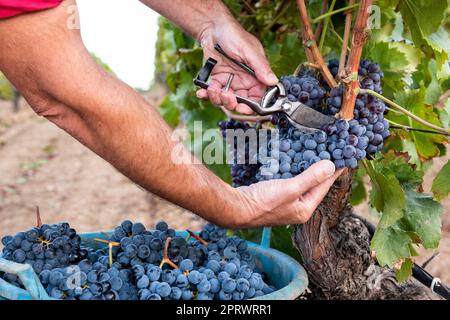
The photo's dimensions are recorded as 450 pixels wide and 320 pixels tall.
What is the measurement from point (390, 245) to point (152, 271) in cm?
81

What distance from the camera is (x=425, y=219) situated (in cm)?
195

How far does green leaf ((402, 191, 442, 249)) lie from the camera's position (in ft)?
6.30

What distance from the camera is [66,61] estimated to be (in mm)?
1435

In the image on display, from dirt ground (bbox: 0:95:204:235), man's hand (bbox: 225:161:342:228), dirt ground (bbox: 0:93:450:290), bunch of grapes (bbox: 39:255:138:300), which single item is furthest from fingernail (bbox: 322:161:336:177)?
dirt ground (bbox: 0:95:204:235)

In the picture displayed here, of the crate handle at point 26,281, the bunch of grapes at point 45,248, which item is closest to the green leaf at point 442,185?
the bunch of grapes at point 45,248

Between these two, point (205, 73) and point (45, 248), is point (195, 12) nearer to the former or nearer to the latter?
point (205, 73)

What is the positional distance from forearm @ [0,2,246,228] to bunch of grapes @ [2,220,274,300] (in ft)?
0.56

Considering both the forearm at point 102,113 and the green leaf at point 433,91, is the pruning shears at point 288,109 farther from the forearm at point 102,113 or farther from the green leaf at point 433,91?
the green leaf at point 433,91

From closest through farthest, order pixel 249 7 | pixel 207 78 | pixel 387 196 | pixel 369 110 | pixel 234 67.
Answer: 1. pixel 369 110
2. pixel 387 196
3. pixel 207 78
4. pixel 234 67
5. pixel 249 7

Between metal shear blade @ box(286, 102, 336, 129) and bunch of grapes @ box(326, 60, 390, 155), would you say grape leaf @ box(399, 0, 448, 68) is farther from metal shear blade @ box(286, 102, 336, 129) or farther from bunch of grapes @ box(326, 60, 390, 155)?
metal shear blade @ box(286, 102, 336, 129)

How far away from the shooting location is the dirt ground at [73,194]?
544 centimetres

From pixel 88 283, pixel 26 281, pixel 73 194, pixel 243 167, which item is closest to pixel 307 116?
pixel 243 167

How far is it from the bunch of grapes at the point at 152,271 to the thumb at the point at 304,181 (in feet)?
0.83
